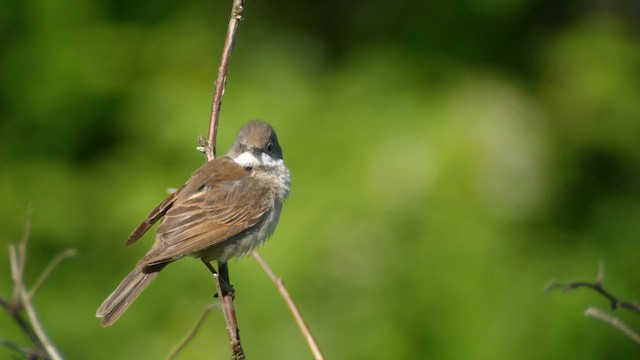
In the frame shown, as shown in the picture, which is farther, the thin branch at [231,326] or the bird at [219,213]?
the bird at [219,213]

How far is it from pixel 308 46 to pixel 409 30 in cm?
64

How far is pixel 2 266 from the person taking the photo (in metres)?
5.49

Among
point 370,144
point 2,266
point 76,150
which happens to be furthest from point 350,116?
point 2,266

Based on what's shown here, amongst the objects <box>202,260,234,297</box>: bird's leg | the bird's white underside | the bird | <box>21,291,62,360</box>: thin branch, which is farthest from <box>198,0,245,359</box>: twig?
<box>21,291,62,360</box>: thin branch

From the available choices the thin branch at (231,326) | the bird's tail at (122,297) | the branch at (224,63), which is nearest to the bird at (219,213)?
the bird's tail at (122,297)

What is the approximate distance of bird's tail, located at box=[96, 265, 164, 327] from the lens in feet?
11.6

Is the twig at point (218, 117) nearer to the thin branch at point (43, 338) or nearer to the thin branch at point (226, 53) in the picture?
the thin branch at point (226, 53)

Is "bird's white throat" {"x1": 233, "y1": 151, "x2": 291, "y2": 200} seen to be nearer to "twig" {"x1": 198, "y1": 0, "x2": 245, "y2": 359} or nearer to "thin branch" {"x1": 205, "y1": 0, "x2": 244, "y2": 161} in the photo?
"twig" {"x1": 198, "y1": 0, "x2": 245, "y2": 359}

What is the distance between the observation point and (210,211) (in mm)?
3951

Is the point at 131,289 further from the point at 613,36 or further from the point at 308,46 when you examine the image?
the point at 613,36

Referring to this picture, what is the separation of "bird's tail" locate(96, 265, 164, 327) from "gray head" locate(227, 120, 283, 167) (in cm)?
76

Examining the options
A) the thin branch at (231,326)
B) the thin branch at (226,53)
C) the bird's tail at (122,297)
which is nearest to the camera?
the thin branch at (231,326)

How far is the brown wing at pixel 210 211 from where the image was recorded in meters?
3.71

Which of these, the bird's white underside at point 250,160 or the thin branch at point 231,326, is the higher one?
the bird's white underside at point 250,160
